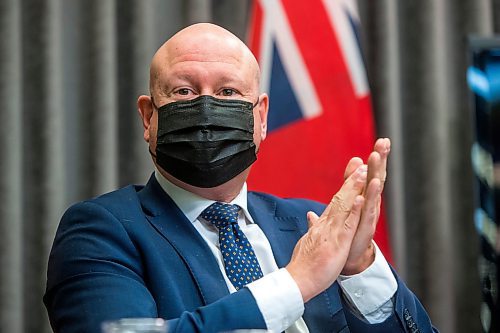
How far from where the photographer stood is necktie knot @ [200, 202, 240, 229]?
170 centimetres

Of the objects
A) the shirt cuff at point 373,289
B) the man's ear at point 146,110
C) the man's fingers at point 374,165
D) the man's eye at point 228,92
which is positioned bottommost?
the shirt cuff at point 373,289

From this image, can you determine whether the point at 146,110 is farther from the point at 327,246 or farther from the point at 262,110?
the point at 327,246

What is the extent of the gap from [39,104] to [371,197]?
4.56ft

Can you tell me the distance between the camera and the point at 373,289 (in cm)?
162

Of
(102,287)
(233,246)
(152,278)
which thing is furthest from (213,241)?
(102,287)

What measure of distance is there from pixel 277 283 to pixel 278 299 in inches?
1.2

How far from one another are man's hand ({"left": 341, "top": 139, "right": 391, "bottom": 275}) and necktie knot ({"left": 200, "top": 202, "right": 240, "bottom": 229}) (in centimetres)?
23

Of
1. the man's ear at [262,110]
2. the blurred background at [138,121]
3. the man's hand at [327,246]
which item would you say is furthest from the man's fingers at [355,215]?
the blurred background at [138,121]

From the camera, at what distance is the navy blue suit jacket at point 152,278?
58.1 inches

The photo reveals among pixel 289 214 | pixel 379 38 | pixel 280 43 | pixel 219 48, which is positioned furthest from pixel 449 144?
pixel 219 48

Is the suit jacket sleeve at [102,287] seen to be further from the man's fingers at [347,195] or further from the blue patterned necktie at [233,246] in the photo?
the man's fingers at [347,195]

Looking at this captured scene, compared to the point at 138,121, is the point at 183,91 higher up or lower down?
higher up

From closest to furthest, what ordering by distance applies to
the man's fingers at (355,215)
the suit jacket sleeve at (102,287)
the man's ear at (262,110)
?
1. the suit jacket sleeve at (102,287)
2. the man's fingers at (355,215)
3. the man's ear at (262,110)

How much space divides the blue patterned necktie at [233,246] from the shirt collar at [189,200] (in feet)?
0.04
